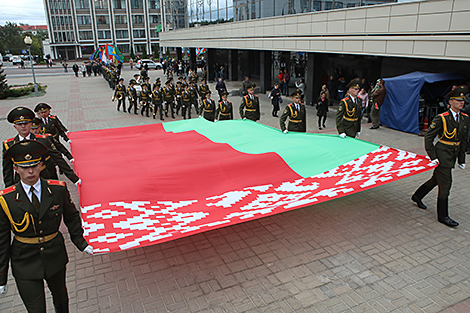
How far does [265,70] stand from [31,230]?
2089 centimetres

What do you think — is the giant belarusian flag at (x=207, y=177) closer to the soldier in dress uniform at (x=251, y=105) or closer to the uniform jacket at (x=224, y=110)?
the soldier in dress uniform at (x=251, y=105)

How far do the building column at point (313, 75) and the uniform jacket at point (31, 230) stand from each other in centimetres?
1618

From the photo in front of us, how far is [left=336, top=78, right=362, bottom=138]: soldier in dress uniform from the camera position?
27.0ft

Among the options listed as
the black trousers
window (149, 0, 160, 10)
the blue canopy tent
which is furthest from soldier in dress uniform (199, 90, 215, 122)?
window (149, 0, 160, 10)

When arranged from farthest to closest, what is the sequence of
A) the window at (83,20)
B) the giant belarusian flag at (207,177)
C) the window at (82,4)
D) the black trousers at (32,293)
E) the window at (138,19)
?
the window at (138,19)
the window at (83,20)
the window at (82,4)
the giant belarusian flag at (207,177)
the black trousers at (32,293)

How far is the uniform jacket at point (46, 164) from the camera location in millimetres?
5280

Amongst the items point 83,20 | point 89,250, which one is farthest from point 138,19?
point 89,250

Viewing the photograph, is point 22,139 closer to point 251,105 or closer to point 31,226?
point 31,226

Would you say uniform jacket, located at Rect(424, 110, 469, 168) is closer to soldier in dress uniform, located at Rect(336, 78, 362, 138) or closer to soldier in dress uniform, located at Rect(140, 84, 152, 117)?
soldier in dress uniform, located at Rect(336, 78, 362, 138)

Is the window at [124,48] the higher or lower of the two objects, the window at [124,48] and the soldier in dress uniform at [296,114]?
the higher

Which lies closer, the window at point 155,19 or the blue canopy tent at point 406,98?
the blue canopy tent at point 406,98

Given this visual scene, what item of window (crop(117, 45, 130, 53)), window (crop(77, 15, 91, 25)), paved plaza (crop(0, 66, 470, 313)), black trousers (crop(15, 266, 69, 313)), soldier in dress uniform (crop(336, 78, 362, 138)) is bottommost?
paved plaza (crop(0, 66, 470, 313))

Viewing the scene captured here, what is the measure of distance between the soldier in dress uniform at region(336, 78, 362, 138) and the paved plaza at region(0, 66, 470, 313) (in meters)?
1.93

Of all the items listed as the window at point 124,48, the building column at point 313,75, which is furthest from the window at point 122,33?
the building column at point 313,75
